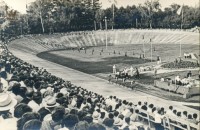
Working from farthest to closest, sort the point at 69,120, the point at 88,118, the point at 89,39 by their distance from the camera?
1. the point at 89,39
2. the point at 88,118
3. the point at 69,120

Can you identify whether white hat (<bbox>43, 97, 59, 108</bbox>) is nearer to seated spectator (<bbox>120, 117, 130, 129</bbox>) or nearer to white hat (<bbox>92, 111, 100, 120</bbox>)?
white hat (<bbox>92, 111, 100, 120</bbox>)

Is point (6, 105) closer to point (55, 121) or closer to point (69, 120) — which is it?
point (55, 121)

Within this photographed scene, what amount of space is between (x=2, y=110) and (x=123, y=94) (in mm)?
7240

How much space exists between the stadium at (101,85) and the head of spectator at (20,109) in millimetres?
19

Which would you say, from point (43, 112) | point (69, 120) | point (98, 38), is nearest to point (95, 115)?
point (69, 120)

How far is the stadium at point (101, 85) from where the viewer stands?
268 inches

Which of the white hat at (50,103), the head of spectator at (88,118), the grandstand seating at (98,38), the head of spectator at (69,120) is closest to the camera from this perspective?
the head of spectator at (69,120)

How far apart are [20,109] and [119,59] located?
17062mm

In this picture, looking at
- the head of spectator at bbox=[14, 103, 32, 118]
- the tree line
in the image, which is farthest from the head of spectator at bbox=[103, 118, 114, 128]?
the tree line

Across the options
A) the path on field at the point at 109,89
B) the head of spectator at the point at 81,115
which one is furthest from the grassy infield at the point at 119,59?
the head of spectator at the point at 81,115

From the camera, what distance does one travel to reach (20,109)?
21.7 feet

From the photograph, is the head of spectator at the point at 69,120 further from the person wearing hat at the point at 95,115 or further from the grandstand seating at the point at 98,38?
the grandstand seating at the point at 98,38

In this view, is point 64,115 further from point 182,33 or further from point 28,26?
point 28,26

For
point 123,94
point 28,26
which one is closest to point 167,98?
point 123,94
